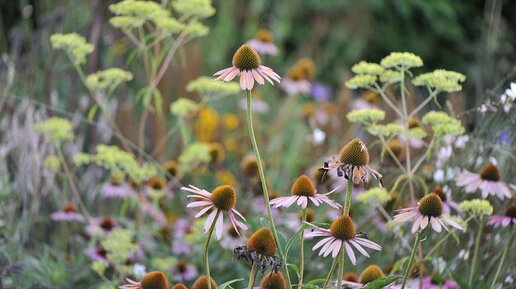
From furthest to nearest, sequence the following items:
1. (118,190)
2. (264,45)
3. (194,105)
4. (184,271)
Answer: (264,45), (118,190), (194,105), (184,271)

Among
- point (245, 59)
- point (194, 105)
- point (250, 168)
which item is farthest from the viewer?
point (250, 168)

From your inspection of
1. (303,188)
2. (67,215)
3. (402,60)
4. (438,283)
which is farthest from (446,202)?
(67,215)

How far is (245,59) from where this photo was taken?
1.70 meters

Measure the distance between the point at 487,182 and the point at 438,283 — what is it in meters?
0.28

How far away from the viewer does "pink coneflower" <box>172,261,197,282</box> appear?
2.75 meters

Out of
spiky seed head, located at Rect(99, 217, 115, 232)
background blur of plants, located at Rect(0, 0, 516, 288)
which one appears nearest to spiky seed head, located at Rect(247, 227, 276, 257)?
background blur of plants, located at Rect(0, 0, 516, 288)

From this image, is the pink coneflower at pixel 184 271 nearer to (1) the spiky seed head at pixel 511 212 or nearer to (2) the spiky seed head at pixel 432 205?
(1) the spiky seed head at pixel 511 212

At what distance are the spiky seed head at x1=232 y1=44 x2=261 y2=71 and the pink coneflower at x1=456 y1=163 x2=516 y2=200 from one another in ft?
2.46

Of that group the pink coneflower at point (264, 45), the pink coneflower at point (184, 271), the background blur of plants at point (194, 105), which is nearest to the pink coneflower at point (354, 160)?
the background blur of plants at point (194, 105)

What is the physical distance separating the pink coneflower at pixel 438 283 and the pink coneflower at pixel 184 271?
2.66 feet

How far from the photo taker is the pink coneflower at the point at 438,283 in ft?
7.20

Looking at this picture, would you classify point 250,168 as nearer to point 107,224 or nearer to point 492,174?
point 107,224

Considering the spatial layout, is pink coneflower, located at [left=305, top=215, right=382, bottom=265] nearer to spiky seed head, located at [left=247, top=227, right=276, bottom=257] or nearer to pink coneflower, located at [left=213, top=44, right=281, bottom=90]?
spiky seed head, located at [left=247, top=227, right=276, bottom=257]

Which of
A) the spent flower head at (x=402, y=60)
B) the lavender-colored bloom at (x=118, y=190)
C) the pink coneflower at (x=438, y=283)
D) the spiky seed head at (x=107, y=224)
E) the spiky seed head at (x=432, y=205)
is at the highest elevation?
the spent flower head at (x=402, y=60)
